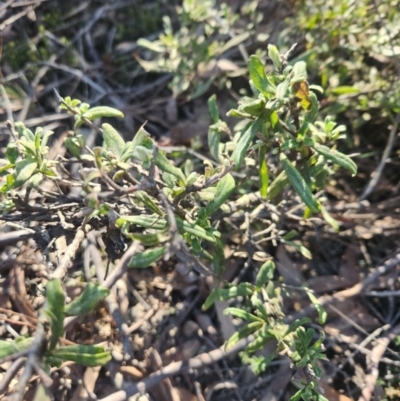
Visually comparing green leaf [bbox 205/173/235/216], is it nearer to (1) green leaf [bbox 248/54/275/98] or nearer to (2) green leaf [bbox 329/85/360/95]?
(1) green leaf [bbox 248/54/275/98]

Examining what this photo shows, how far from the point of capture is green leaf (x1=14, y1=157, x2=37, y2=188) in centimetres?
148

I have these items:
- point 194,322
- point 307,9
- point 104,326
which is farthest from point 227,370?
point 307,9

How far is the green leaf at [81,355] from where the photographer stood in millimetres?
1226

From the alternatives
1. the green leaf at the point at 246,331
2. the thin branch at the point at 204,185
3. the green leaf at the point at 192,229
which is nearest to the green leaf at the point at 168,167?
the thin branch at the point at 204,185

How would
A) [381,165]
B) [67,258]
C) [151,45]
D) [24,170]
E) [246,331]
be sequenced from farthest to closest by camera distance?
[151,45] < [381,165] < [246,331] < [24,170] < [67,258]

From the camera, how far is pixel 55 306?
3.99ft

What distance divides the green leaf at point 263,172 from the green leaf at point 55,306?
879mm

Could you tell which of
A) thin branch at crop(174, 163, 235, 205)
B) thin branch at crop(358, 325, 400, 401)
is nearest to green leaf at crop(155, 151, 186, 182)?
thin branch at crop(174, 163, 235, 205)

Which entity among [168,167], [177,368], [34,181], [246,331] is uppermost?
[168,167]

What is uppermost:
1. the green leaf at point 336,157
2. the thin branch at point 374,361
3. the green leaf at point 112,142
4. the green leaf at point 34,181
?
the green leaf at point 336,157

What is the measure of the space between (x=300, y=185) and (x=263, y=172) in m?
0.20

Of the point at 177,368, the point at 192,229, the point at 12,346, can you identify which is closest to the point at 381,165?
the point at 192,229

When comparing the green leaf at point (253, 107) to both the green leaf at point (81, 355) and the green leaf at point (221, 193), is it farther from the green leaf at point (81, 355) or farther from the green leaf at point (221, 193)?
the green leaf at point (81, 355)

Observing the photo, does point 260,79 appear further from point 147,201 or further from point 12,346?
point 12,346
